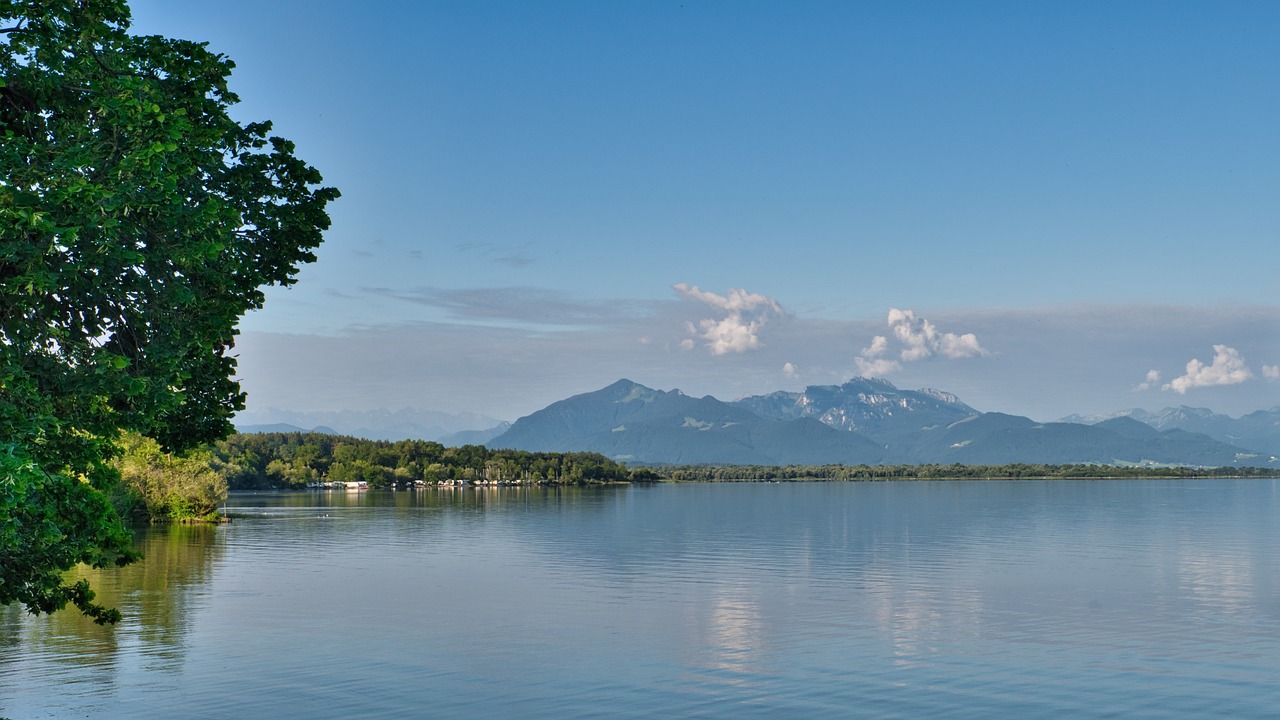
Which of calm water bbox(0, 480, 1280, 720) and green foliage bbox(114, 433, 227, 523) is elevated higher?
green foliage bbox(114, 433, 227, 523)

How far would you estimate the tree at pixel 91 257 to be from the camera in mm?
Result: 19828

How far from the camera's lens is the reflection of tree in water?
3975 centimetres

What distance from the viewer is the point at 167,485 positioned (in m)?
119

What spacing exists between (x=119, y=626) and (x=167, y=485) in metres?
76.7

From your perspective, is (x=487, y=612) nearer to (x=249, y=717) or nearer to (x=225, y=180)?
(x=249, y=717)

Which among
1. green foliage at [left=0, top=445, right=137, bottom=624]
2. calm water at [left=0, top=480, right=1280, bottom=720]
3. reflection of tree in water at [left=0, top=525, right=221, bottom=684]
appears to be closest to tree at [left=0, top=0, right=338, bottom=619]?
green foliage at [left=0, top=445, right=137, bottom=624]

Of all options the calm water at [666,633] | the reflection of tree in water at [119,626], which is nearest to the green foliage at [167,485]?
the calm water at [666,633]

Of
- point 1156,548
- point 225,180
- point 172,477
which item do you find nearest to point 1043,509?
point 1156,548

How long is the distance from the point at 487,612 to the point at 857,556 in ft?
133

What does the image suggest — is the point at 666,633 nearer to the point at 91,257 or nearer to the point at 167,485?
the point at 91,257

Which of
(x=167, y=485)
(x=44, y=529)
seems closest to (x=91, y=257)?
(x=44, y=529)

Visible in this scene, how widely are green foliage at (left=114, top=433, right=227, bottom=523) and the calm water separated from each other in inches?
719

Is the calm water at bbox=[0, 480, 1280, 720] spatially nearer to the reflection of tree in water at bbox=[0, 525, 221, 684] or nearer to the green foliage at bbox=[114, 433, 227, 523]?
the reflection of tree in water at bbox=[0, 525, 221, 684]

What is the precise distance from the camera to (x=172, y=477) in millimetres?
118875
